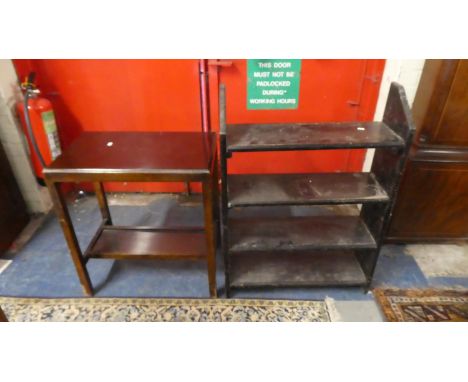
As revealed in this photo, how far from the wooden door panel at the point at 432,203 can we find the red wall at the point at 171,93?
659 mm

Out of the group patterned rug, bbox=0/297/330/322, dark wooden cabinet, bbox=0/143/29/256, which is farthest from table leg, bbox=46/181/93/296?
dark wooden cabinet, bbox=0/143/29/256

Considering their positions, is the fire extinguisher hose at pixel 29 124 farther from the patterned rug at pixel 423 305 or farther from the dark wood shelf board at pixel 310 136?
the patterned rug at pixel 423 305

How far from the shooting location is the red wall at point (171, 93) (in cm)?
227

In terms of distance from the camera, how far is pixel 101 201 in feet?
7.33

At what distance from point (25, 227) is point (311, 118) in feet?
7.73

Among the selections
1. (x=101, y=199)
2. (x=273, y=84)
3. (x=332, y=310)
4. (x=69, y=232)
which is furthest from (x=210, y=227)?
(x=273, y=84)

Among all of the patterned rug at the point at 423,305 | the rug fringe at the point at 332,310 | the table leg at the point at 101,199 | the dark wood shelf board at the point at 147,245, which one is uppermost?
the table leg at the point at 101,199

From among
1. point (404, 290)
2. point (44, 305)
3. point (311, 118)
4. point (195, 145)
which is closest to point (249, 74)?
point (311, 118)

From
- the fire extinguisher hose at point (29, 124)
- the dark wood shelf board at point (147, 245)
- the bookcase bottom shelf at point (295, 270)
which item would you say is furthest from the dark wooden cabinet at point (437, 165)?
the fire extinguisher hose at point (29, 124)

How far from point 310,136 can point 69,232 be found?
1.34 meters

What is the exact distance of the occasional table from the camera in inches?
57.6

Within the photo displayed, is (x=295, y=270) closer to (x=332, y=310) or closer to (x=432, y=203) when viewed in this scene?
(x=332, y=310)

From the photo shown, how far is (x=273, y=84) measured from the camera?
7.55 ft

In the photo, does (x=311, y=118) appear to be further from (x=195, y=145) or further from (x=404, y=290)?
(x=404, y=290)
